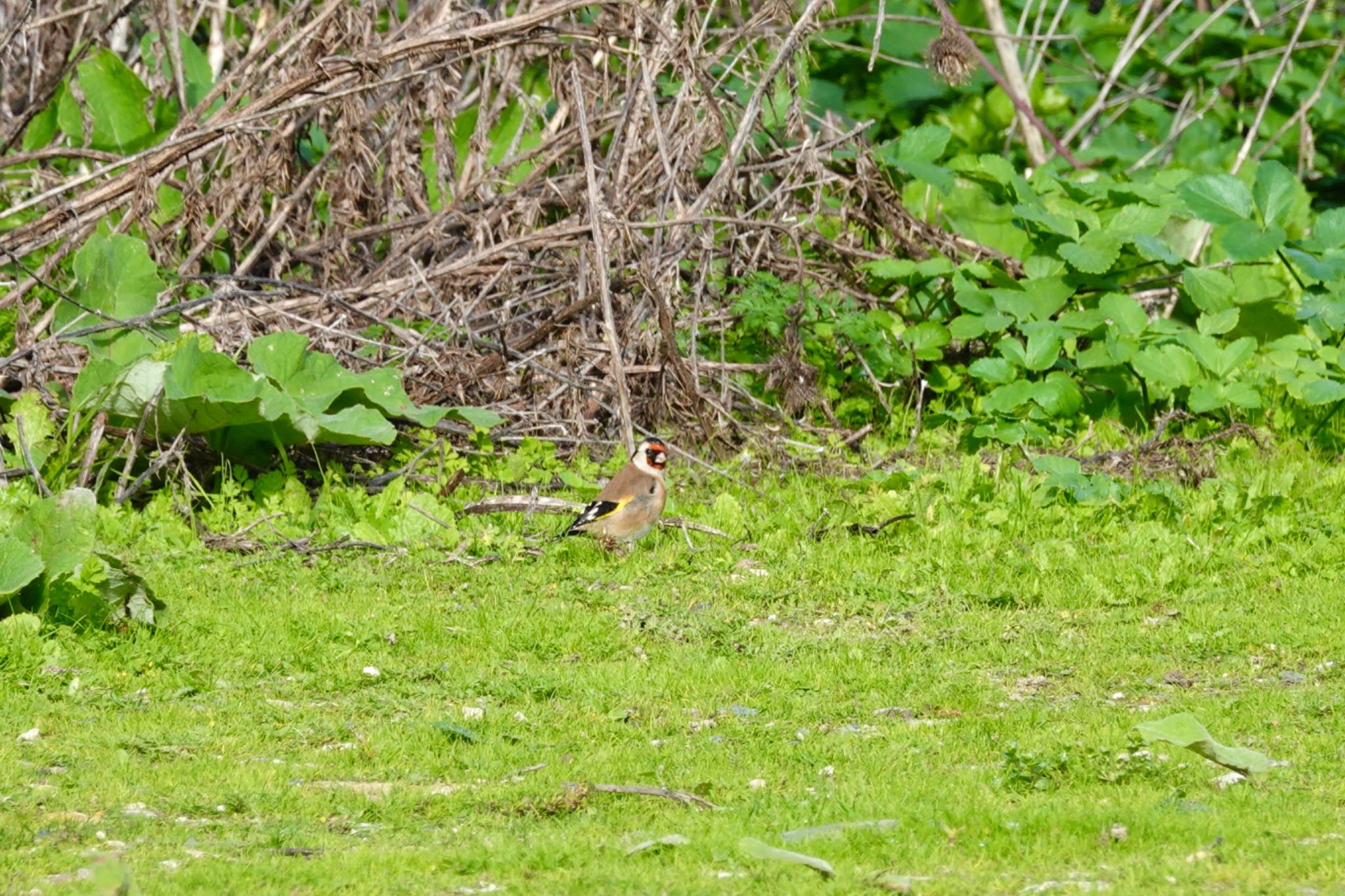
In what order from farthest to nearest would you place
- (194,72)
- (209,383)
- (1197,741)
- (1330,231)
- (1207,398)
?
(194,72) → (1330,231) → (1207,398) → (209,383) → (1197,741)

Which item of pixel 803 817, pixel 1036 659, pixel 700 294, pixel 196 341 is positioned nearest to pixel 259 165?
pixel 196 341

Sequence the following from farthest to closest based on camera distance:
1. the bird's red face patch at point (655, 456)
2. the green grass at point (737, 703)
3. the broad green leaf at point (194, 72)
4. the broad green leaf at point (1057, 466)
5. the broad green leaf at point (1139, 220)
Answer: the broad green leaf at point (194, 72) → the broad green leaf at point (1139, 220) → the broad green leaf at point (1057, 466) → the bird's red face patch at point (655, 456) → the green grass at point (737, 703)

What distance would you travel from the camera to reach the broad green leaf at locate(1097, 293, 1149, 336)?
32.3ft

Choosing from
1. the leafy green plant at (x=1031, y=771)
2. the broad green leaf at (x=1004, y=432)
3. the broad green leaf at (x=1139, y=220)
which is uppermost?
the broad green leaf at (x=1139, y=220)

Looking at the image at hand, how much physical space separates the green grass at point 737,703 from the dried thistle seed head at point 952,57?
218 cm

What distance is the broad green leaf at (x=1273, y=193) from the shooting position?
9.89 metres

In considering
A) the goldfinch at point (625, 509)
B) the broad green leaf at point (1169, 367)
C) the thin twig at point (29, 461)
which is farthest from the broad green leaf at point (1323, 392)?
the thin twig at point (29, 461)

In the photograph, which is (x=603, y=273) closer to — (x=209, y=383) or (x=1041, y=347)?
(x=209, y=383)

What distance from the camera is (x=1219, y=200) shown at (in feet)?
32.6

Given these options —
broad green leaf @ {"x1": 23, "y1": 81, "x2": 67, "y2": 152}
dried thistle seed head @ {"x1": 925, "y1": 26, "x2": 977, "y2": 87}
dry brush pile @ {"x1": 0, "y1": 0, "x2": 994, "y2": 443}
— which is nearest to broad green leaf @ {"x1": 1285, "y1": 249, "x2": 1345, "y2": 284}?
dry brush pile @ {"x1": 0, "y1": 0, "x2": 994, "y2": 443}

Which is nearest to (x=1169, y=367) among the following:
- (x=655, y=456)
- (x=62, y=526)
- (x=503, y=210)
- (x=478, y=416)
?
(x=655, y=456)

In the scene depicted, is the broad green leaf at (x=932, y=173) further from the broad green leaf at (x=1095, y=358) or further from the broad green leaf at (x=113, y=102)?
the broad green leaf at (x=113, y=102)

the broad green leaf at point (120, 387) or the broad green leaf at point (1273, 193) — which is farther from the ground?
the broad green leaf at point (1273, 193)

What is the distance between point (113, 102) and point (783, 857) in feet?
27.4
